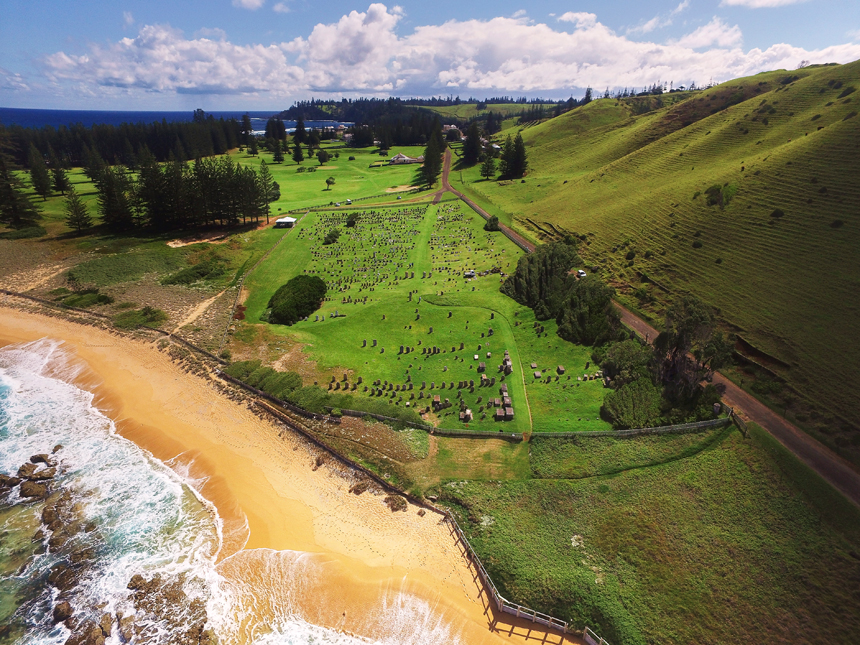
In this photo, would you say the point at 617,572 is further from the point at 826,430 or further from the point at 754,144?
the point at 754,144

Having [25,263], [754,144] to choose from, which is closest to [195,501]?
[25,263]

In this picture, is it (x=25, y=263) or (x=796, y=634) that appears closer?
(x=796, y=634)

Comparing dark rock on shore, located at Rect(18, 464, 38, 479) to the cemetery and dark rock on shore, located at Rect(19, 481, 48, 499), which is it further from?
the cemetery

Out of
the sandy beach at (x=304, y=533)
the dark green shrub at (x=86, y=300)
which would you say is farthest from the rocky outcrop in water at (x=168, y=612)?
the dark green shrub at (x=86, y=300)

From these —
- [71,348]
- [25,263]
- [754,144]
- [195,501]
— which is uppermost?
[754,144]

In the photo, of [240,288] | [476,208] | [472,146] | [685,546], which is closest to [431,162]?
[472,146]

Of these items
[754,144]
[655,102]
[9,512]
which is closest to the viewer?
[9,512]

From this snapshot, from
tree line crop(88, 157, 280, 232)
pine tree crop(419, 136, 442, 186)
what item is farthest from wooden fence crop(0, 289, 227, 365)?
pine tree crop(419, 136, 442, 186)
